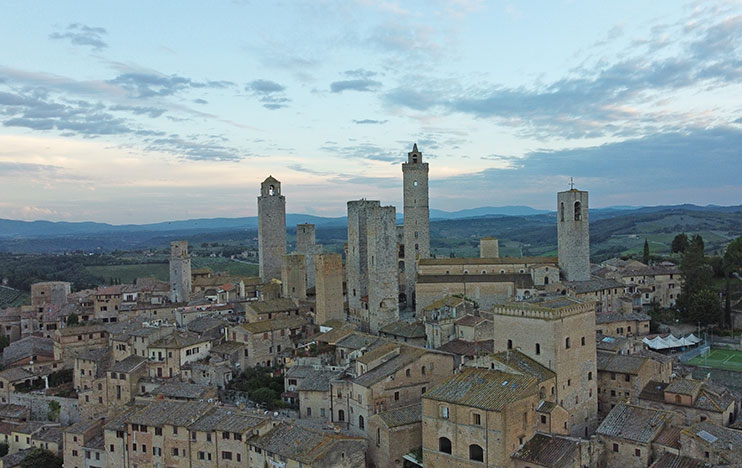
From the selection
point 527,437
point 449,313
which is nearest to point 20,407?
point 449,313

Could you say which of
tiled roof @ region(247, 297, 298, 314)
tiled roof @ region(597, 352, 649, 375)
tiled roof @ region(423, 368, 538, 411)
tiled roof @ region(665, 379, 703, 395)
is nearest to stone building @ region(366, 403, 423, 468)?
tiled roof @ region(423, 368, 538, 411)

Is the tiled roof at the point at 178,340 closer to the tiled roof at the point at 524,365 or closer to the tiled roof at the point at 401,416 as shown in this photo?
the tiled roof at the point at 401,416

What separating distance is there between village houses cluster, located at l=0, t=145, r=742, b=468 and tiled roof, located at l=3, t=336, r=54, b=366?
0.73 ft

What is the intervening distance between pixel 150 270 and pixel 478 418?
12109cm

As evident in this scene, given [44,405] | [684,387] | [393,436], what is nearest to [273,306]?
[44,405]

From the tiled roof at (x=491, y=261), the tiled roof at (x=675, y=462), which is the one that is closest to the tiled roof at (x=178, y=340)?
the tiled roof at (x=491, y=261)

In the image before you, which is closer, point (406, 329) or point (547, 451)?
point (547, 451)

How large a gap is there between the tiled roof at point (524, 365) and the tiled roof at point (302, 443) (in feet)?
26.1

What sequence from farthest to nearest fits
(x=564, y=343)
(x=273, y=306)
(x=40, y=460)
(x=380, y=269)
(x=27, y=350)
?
(x=27, y=350) → (x=273, y=306) → (x=380, y=269) → (x=40, y=460) → (x=564, y=343)

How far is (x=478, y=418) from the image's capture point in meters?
27.0

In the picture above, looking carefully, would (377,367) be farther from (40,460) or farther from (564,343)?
(40,460)

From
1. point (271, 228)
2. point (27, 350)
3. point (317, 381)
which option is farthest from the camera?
point (271, 228)

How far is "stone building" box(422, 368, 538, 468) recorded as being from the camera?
2633 cm

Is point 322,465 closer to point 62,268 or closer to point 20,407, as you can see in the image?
point 20,407
